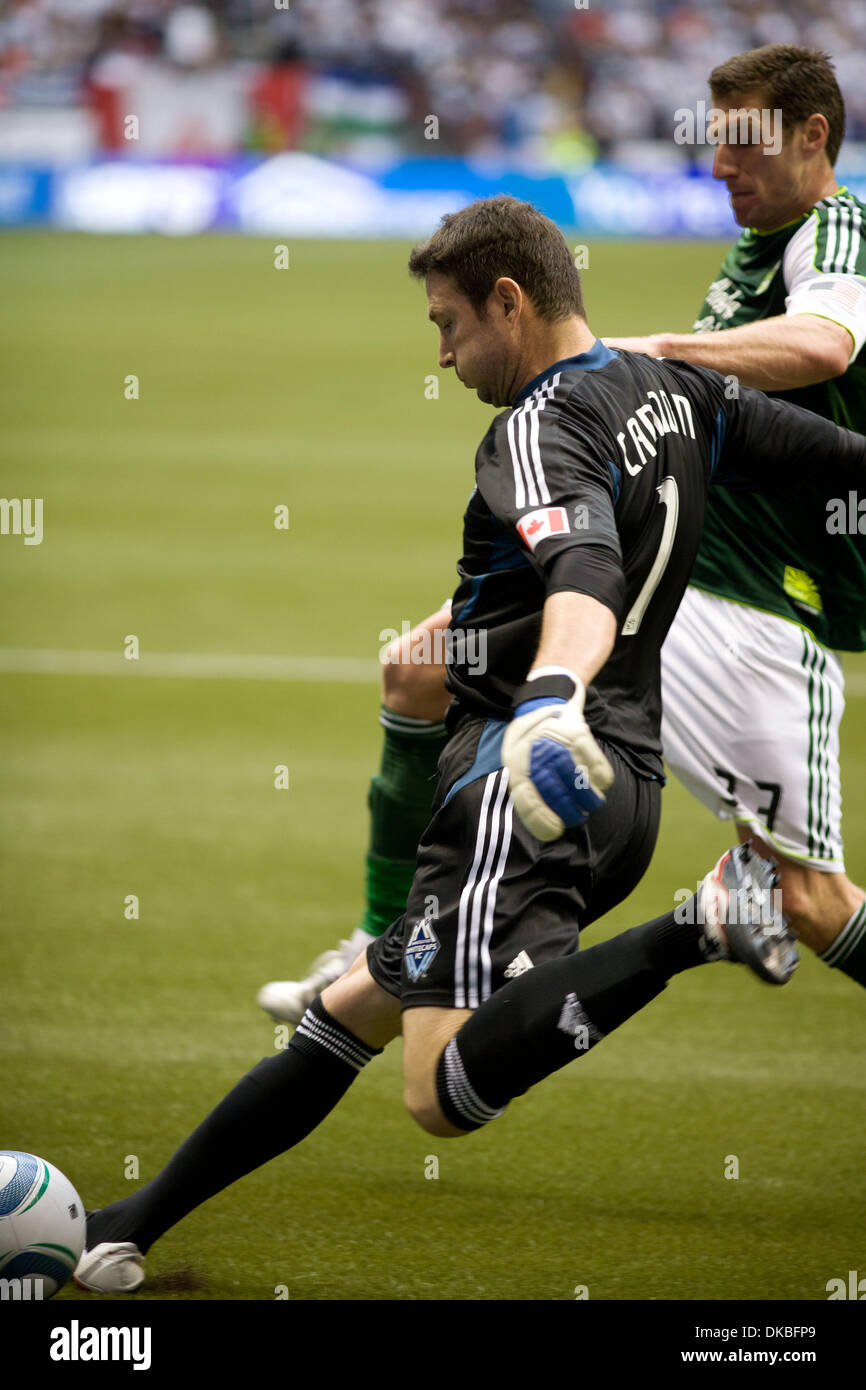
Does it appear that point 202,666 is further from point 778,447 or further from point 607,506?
point 607,506

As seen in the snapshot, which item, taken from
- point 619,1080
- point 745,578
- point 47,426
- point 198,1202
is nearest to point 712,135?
point 745,578

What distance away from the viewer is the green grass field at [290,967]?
3.65m

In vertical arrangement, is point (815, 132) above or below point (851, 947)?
above

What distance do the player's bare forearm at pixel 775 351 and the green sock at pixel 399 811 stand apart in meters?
1.06

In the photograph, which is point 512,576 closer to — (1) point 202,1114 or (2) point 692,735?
(2) point 692,735

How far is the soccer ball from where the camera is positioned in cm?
325

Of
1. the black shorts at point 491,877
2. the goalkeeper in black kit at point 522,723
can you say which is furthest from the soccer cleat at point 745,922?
the black shorts at point 491,877

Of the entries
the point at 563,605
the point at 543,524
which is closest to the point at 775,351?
→ the point at 543,524

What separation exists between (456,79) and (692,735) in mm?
28369

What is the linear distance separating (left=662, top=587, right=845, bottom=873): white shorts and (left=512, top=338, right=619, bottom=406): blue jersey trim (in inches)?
46.9

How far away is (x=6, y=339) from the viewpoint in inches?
723

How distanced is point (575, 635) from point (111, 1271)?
5.21 ft

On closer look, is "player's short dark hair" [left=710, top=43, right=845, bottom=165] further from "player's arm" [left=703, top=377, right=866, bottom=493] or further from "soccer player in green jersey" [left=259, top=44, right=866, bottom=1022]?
"player's arm" [left=703, top=377, right=866, bottom=493]

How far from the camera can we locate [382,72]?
29453 mm
